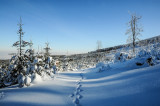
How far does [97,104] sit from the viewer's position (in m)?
2.75

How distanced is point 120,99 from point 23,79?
490cm

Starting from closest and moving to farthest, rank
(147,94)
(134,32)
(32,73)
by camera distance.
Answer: (147,94) → (32,73) → (134,32)

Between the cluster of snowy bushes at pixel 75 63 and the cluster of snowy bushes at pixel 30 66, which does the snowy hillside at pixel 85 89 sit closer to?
the cluster of snowy bushes at pixel 30 66

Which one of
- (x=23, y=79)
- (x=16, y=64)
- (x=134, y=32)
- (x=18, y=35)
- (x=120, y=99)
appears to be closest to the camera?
(x=120, y=99)

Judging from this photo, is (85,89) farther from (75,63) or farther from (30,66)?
(75,63)

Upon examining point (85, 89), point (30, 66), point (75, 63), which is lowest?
point (75, 63)

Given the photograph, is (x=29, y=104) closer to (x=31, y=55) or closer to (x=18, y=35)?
(x=31, y=55)

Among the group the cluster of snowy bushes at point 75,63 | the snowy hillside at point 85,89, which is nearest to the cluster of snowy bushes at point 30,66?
the snowy hillside at point 85,89

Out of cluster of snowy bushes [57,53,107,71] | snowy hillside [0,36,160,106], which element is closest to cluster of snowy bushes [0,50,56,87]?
snowy hillside [0,36,160,106]

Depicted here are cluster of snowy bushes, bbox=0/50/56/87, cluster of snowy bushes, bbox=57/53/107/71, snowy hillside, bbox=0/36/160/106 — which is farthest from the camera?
cluster of snowy bushes, bbox=57/53/107/71

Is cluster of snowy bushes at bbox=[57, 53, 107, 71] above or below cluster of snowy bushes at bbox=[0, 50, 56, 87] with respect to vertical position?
below

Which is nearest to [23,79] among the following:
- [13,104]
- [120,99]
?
[13,104]

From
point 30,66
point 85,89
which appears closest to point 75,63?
point 30,66

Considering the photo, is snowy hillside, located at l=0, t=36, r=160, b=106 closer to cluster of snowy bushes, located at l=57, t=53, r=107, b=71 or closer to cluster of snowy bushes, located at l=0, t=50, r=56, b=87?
cluster of snowy bushes, located at l=0, t=50, r=56, b=87
